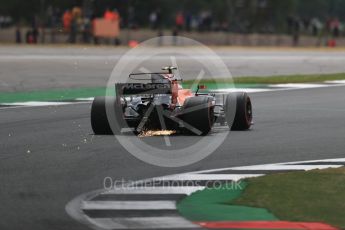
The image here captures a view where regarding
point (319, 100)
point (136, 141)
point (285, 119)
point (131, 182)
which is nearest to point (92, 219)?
point (131, 182)

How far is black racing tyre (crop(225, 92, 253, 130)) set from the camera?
50.1 ft

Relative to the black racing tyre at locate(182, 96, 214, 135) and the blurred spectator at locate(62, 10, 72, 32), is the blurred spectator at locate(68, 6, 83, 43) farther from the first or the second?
the black racing tyre at locate(182, 96, 214, 135)

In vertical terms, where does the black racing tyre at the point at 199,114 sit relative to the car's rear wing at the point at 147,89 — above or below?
below

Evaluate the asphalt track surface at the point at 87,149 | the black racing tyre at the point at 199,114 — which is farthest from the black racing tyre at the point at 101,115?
the black racing tyre at the point at 199,114

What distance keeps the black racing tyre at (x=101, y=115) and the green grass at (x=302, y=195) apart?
3.88 metres

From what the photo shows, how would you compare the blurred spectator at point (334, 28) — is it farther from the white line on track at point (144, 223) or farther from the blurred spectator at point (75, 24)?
the white line on track at point (144, 223)

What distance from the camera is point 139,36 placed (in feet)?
171

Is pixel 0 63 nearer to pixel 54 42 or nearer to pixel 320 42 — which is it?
pixel 54 42

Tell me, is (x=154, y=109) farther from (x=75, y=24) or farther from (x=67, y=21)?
(x=67, y=21)

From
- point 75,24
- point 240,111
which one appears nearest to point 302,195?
point 240,111

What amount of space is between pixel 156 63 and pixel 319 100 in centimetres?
1234

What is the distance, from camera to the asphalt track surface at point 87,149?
385 inches

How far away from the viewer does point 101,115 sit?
14602 mm

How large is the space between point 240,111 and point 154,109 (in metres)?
1.49
